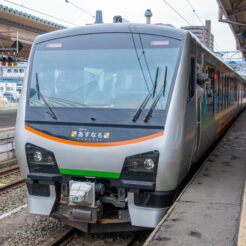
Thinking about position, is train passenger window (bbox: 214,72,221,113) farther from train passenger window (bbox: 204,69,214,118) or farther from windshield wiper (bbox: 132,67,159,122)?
windshield wiper (bbox: 132,67,159,122)

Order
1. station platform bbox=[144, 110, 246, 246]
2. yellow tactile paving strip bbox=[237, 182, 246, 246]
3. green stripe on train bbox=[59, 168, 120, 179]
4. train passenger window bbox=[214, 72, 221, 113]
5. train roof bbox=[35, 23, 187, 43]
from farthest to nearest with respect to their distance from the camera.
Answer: train passenger window bbox=[214, 72, 221, 113] < train roof bbox=[35, 23, 187, 43] < green stripe on train bbox=[59, 168, 120, 179] < station platform bbox=[144, 110, 246, 246] < yellow tactile paving strip bbox=[237, 182, 246, 246]

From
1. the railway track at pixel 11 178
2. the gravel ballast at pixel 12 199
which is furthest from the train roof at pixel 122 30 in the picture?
the railway track at pixel 11 178

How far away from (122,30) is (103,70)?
60 centimetres

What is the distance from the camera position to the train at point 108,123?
163 inches

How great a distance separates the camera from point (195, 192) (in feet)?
16.2

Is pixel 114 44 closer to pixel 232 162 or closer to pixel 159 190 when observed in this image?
pixel 159 190

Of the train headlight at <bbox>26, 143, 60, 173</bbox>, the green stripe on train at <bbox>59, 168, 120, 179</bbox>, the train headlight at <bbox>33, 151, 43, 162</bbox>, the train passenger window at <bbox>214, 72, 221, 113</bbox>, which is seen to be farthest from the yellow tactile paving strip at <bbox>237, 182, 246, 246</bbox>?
the train passenger window at <bbox>214, 72, 221, 113</bbox>

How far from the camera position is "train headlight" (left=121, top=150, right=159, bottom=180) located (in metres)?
4.06

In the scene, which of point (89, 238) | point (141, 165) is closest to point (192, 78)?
point (141, 165)

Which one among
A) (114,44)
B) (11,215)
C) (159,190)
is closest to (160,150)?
(159,190)

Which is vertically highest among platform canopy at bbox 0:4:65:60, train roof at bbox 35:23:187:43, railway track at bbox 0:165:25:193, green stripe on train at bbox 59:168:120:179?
platform canopy at bbox 0:4:65:60

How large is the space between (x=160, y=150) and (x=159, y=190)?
0.48 metres

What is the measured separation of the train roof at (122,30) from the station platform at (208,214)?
2.07 m

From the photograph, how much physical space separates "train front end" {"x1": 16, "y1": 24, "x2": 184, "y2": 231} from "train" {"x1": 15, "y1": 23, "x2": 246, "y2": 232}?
0.5 inches
